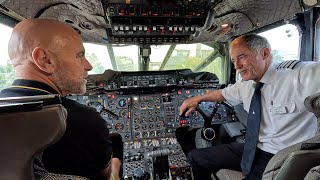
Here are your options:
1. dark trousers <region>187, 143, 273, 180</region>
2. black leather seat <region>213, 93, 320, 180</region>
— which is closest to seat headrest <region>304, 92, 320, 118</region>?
black leather seat <region>213, 93, 320, 180</region>

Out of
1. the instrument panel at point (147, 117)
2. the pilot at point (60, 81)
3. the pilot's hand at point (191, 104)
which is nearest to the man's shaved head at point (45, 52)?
the pilot at point (60, 81)

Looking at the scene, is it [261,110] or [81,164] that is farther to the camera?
[261,110]

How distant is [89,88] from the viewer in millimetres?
2961

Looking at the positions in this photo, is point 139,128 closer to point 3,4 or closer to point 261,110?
point 261,110

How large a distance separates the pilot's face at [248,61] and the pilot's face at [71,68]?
1.33 m

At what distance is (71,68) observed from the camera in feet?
3.94

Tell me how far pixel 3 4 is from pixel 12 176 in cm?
174

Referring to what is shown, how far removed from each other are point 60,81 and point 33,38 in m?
0.23

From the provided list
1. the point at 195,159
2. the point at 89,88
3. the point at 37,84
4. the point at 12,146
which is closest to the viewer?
the point at 12,146

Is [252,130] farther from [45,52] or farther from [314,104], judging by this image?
[45,52]

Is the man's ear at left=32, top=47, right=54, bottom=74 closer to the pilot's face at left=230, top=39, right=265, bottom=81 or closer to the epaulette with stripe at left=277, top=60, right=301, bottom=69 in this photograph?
the pilot's face at left=230, top=39, right=265, bottom=81

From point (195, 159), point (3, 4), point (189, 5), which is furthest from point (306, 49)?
point (3, 4)

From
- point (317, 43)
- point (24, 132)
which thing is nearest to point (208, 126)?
point (317, 43)

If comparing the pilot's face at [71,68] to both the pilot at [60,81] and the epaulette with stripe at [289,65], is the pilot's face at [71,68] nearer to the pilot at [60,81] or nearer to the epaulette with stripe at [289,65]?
the pilot at [60,81]
